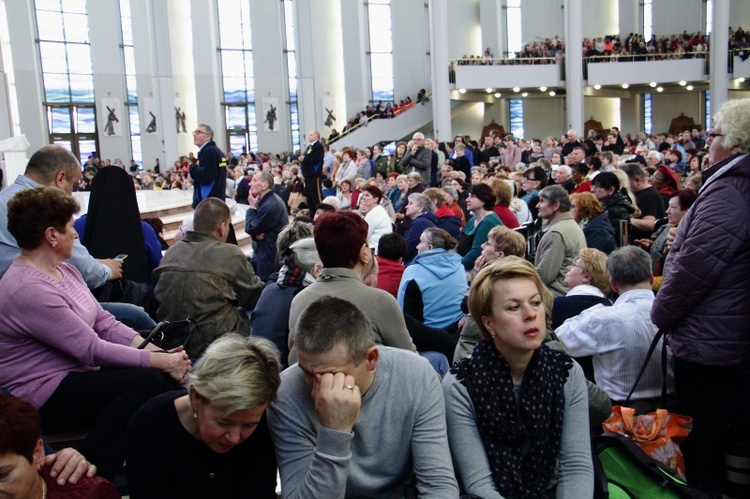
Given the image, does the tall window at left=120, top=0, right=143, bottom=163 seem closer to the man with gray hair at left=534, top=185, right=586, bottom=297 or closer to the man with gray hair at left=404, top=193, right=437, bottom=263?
the man with gray hair at left=404, top=193, right=437, bottom=263

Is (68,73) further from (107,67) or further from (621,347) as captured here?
(621,347)

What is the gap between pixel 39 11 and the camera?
999 inches

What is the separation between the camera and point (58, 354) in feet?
8.43

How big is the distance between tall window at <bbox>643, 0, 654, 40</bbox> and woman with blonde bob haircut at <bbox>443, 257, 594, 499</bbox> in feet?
93.5

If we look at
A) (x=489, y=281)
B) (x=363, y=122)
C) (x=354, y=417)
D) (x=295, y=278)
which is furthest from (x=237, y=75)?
(x=354, y=417)

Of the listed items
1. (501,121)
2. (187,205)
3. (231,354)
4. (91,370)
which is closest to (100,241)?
(91,370)

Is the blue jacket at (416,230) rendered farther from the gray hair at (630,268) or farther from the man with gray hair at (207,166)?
the gray hair at (630,268)

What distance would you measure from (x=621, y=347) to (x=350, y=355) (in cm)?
167

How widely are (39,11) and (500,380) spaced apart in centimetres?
2780

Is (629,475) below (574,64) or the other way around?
below

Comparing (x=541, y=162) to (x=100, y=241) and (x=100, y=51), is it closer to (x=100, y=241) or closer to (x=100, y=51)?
(x=100, y=241)

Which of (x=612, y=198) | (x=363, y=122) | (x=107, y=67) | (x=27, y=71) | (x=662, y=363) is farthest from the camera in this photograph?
(x=107, y=67)

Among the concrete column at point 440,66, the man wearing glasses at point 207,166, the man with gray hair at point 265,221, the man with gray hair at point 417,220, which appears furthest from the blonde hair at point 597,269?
the concrete column at point 440,66

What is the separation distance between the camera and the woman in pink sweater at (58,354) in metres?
2.46
